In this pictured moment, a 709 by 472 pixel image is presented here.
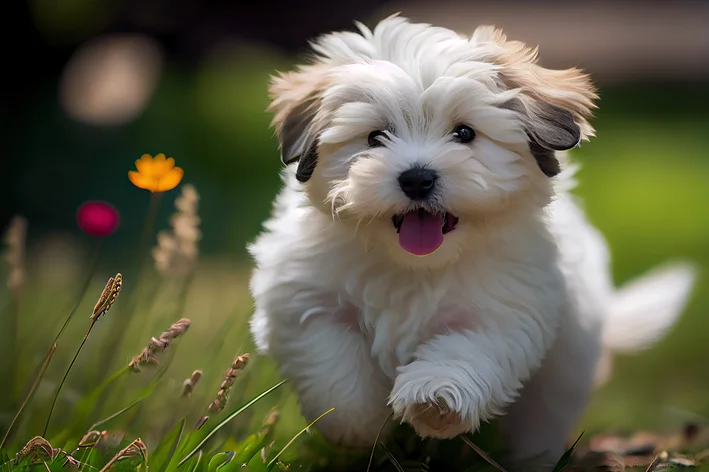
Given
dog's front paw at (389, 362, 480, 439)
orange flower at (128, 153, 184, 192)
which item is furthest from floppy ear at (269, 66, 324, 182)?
dog's front paw at (389, 362, 480, 439)

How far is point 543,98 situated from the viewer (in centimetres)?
334

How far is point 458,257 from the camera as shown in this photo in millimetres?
3375

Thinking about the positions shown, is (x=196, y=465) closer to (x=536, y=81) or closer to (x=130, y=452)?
(x=130, y=452)

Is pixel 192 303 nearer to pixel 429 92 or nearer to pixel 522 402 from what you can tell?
pixel 522 402

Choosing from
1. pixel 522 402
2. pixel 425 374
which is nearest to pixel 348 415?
pixel 425 374

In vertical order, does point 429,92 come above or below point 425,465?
above

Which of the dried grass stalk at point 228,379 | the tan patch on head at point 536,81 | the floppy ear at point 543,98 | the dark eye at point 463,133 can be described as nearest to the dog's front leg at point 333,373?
the dried grass stalk at point 228,379

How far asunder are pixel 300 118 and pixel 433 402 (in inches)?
44.9

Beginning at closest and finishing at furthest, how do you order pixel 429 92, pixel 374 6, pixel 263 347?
pixel 429 92 → pixel 263 347 → pixel 374 6

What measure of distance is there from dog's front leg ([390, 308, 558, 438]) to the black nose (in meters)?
0.56

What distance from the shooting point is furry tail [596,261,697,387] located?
4.78 metres

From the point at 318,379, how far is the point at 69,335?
236 cm

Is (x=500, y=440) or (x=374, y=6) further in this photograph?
(x=374, y=6)

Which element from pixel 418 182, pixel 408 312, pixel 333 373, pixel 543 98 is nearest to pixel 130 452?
pixel 333 373
